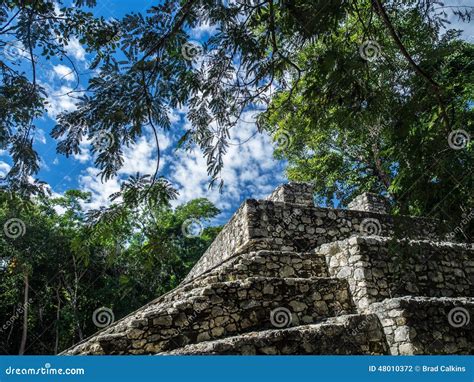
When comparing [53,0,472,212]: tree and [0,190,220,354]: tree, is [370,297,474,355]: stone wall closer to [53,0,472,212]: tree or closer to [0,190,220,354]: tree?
[53,0,472,212]: tree

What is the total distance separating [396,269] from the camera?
7098 mm

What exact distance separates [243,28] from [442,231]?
3.07 metres

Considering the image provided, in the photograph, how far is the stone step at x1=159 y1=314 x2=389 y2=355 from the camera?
488cm

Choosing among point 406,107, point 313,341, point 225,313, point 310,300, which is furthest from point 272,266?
point 406,107

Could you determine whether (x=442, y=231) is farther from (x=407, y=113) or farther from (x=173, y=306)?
(x=173, y=306)

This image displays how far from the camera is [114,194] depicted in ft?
11.5

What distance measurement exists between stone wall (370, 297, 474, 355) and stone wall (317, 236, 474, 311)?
611 millimetres

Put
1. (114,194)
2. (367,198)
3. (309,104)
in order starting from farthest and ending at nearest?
(367,198) → (309,104) → (114,194)

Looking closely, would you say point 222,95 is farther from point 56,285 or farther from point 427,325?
point 56,285

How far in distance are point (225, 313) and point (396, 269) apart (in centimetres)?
327

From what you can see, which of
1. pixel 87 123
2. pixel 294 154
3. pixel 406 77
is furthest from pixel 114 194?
pixel 294 154

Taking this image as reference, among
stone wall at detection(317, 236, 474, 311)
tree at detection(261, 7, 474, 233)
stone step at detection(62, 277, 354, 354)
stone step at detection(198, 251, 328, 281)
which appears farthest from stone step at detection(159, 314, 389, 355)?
tree at detection(261, 7, 474, 233)

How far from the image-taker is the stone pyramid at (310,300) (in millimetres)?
5297

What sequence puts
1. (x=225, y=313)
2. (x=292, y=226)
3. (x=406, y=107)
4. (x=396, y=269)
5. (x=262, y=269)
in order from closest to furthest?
(x=406, y=107), (x=225, y=313), (x=396, y=269), (x=262, y=269), (x=292, y=226)
